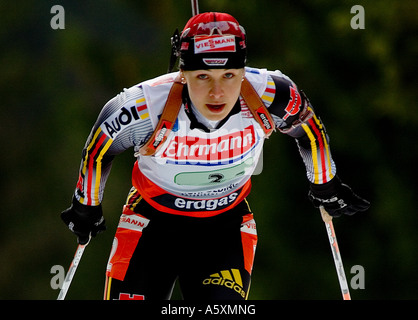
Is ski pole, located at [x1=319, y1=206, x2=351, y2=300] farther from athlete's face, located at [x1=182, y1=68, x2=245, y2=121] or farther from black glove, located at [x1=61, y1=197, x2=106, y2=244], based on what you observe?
black glove, located at [x1=61, y1=197, x2=106, y2=244]

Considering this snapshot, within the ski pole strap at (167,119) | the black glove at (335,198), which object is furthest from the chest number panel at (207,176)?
the black glove at (335,198)

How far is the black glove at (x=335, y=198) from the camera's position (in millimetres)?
4070

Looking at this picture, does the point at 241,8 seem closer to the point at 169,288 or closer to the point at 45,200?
the point at 45,200

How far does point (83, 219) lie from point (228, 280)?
674mm

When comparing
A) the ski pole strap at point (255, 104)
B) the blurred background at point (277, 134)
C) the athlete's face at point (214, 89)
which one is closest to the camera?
the athlete's face at point (214, 89)

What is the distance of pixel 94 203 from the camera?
3.86 m

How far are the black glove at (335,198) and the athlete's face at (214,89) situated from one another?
0.76 m

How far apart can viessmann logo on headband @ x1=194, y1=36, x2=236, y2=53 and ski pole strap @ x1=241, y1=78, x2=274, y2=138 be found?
0.62ft

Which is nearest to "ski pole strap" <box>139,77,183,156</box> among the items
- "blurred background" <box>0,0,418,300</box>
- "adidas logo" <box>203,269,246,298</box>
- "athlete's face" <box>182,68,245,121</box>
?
"athlete's face" <box>182,68,245,121</box>

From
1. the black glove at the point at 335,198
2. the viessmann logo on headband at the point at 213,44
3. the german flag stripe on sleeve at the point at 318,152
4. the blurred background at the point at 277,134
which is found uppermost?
the viessmann logo on headband at the point at 213,44

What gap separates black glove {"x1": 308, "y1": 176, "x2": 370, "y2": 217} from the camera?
13.4 ft

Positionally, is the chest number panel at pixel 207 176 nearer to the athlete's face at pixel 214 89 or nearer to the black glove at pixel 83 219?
the athlete's face at pixel 214 89

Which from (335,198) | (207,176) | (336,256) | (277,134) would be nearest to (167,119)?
(207,176)

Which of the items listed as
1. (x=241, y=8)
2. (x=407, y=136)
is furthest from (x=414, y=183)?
(x=241, y=8)
